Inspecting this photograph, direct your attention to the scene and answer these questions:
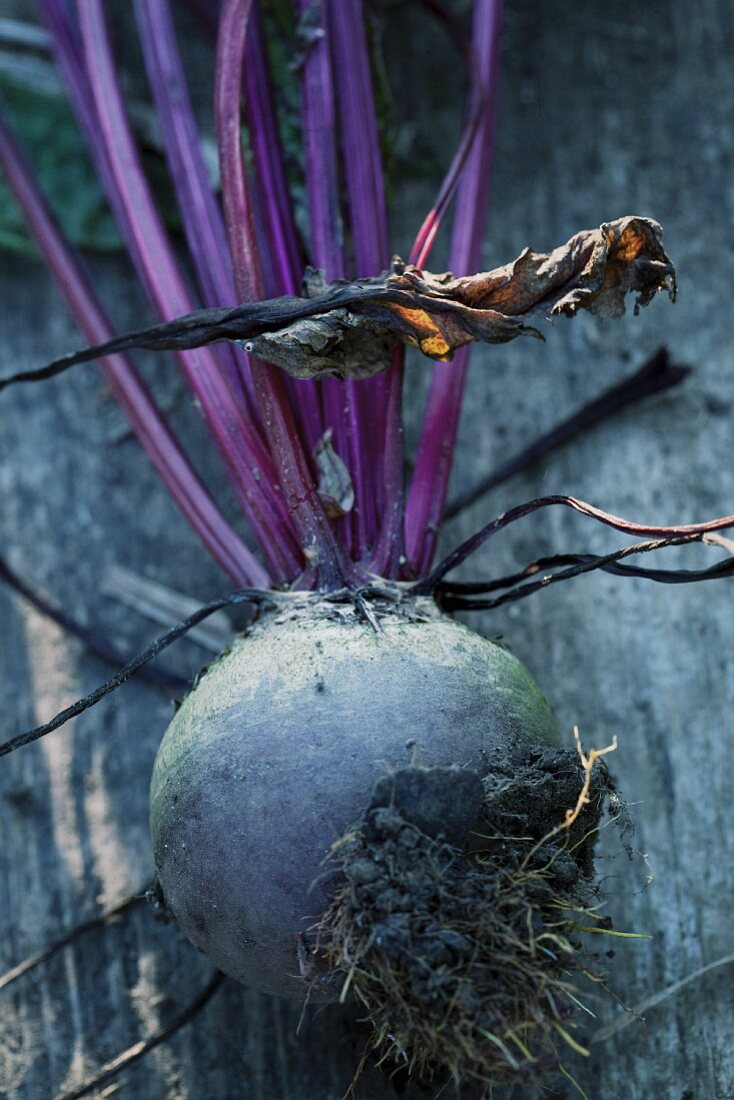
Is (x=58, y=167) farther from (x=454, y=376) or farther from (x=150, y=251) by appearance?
(x=454, y=376)

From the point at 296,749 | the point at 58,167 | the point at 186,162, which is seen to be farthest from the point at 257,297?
the point at 58,167

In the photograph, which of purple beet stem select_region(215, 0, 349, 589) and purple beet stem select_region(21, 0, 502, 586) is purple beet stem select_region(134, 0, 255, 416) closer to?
purple beet stem select_region(21, 0, 502, 586)

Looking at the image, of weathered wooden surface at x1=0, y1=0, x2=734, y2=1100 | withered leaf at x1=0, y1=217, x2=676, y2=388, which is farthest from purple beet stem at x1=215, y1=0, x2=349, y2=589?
weathered wooden surface at x1=0, y1=0, x2=734, y2=1100

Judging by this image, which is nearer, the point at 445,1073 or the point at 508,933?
the point at 508,933

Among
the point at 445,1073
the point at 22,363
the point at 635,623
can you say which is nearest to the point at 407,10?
the point at 22,363

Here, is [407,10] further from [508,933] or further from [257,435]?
[508,933]
